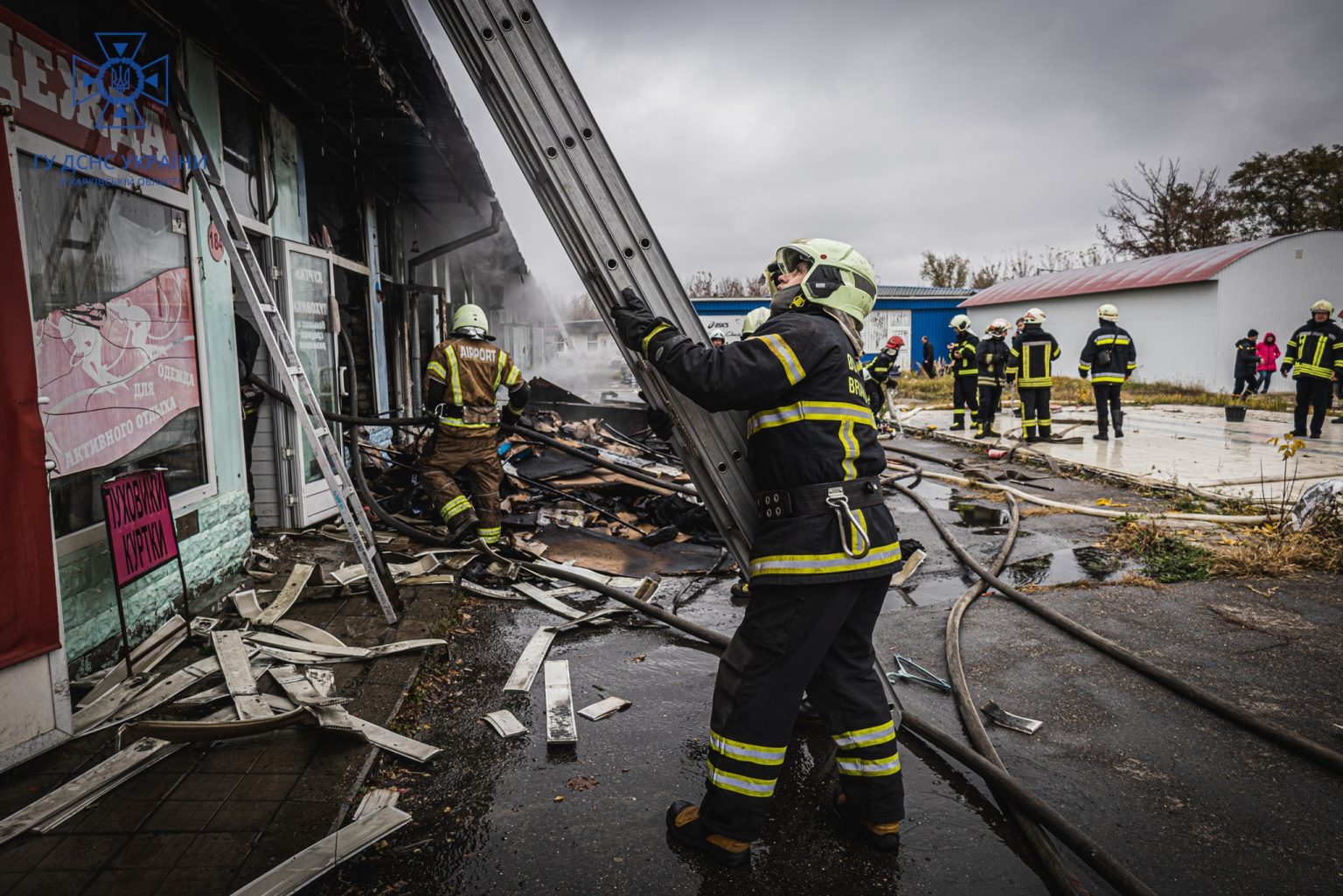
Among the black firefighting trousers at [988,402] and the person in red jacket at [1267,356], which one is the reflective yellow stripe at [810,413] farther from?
the person in red jacket at [1267,356]

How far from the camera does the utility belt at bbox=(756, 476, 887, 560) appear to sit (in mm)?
2260

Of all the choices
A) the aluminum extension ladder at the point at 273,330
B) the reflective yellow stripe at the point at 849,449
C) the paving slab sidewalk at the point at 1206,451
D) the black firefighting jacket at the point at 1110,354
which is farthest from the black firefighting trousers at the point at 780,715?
the black firefighting jacket at the point at 1110,354

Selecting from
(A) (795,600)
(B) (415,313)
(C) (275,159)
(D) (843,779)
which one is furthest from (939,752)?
(B) (415,313)

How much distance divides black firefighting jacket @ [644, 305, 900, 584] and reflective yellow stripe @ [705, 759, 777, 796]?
597 millimetres

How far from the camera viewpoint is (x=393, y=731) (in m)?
2.93

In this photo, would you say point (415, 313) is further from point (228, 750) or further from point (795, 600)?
point (795, 600)

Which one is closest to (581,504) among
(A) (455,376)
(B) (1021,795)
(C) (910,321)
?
(A) (455,376)

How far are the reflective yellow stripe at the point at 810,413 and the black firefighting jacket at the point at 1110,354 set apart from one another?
35.4 feet

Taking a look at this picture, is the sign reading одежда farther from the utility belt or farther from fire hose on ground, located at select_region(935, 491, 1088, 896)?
fire hose on ground, located at select_region(935, 491, 1088, 896)

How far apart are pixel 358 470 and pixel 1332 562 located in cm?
743

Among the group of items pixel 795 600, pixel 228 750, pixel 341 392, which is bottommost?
pixel 228 750

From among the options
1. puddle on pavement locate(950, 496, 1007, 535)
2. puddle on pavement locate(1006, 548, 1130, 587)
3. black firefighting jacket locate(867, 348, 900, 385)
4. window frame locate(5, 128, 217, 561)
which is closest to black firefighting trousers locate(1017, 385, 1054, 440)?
black firefighting jacket locate(867, 348, 900, 385)

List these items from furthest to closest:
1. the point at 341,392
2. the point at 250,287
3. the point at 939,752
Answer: the point at 341,392, the point at 250,287, the point at 939,752

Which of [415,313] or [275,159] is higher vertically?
[275,159]
